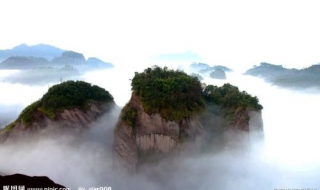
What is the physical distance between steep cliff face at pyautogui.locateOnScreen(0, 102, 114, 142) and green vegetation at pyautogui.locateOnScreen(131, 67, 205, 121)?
8996mm

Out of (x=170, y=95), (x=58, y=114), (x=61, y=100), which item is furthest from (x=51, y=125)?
(x=170, y=95)

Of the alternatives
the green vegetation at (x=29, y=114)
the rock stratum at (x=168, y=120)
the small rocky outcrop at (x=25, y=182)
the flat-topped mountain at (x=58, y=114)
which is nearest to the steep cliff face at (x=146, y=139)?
the rock stratum at (x=168, y=120)

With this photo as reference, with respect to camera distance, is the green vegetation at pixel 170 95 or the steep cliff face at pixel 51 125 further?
the steep cliff face at pixel 51 125

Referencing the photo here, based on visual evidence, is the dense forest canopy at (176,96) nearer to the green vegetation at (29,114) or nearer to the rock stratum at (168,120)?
the rock stratum at (168,120)

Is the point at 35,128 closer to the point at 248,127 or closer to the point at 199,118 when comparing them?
the point at 199,118

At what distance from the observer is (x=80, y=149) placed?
39406 millimetres

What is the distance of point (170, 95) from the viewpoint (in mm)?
37781

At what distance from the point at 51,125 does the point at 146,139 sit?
44.3 feet

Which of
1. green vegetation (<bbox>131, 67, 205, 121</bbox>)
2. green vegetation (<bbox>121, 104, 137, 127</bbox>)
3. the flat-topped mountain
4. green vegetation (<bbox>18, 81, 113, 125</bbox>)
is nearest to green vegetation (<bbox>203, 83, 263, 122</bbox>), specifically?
green vegetation (<bbox>131, 67, 205, 121</bbox>)

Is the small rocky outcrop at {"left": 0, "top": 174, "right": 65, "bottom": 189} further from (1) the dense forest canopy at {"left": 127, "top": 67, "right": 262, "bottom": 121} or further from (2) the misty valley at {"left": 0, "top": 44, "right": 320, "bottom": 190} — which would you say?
(1) the dense forest canopy at {"left": 127, "top": 67, "right": 262, "bottom": 121}

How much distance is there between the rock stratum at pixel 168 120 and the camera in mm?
36750

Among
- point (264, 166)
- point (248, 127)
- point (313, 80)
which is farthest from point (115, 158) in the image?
point (313, 80)

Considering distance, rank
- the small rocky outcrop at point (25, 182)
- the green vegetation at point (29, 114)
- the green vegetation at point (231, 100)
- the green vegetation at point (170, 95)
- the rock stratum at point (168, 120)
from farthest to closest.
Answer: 1. the green vegetation at point (231, 100)
2. the green vegetation at point (29, 114)
3. the green vegetation at point (170, 95)
4. the rock stratum at point (168, 120)
5. the small rocky outcrop at point (25, 182)

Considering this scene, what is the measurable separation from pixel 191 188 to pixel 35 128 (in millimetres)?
22704
